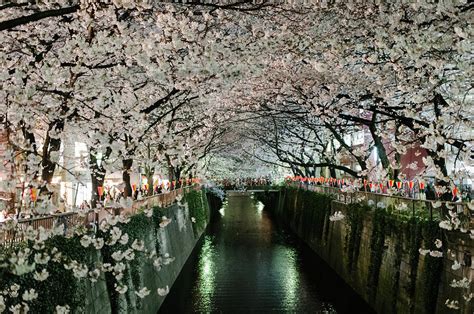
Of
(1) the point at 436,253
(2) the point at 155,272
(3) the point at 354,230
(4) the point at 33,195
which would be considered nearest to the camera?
(1) the point at 436,253

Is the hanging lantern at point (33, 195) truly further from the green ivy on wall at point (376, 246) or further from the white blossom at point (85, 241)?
the green ivy on wall at point (376, 246)

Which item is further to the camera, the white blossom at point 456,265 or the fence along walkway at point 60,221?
the white blossom at point 456,265

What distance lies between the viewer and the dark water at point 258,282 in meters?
16.4

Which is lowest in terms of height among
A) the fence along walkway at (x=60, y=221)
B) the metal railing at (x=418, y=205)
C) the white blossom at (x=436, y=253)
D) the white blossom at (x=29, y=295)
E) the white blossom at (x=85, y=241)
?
the white blossom at (x=29, y=295)

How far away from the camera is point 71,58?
10070 millimetres

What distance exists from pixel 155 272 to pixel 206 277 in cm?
531

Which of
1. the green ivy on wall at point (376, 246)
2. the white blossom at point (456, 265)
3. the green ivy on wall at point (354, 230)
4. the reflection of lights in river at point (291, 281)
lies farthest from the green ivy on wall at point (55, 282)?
the green ivy on wall at point (354, 230)

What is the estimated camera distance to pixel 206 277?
20984mm

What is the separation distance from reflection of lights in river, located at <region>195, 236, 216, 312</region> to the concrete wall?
2.85 feet

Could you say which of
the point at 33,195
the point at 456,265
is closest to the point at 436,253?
the point at 456,265

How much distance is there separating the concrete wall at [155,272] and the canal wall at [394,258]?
675 centimetres

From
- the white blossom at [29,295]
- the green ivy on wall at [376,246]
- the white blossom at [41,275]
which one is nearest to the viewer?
the white blossom at [29,295]

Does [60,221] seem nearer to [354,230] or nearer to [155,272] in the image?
[155,272]

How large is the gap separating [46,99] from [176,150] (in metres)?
5.03
